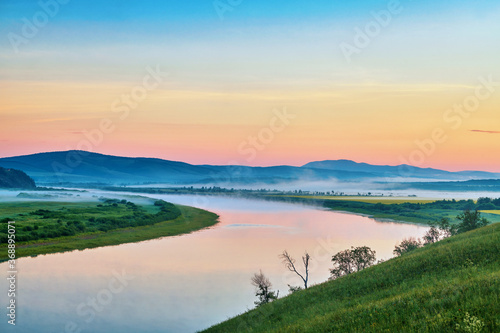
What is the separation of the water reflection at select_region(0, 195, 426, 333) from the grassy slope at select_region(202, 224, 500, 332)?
29.1ft

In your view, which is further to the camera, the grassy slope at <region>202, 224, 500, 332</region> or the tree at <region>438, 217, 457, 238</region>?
the tree at <region>438, 217, 457, 238</region>

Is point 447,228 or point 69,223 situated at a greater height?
point 69,223

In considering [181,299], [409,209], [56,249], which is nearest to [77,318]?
[181,299]

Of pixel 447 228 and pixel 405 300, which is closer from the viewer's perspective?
pixel 405 300

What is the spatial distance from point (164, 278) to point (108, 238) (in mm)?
30512

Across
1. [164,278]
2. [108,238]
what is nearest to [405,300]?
[164,278]

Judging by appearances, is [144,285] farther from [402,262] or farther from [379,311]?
[379,311]

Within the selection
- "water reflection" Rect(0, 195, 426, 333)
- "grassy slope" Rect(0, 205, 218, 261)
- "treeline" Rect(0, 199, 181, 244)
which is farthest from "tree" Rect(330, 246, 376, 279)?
"treeline" Rect(0, 199, 181, 244)

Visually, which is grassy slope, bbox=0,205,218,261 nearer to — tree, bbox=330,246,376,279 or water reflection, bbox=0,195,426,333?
water reflection, bbox=0,195,426,333

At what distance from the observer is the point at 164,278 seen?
47.2 metres

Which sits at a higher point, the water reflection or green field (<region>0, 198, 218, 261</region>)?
green field (<region>0, 198, 218, 261</region>)

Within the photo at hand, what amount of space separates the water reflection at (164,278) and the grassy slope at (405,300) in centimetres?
888

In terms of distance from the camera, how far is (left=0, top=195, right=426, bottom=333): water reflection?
33781mm

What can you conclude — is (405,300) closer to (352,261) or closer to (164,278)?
(352,261)
